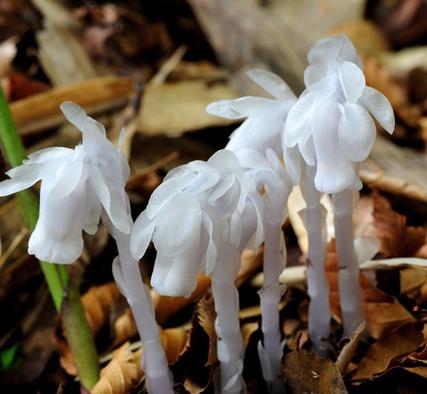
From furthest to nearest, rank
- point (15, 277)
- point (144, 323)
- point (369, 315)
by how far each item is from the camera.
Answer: point (15, 277) → point (369, 315) → point (144, 323)

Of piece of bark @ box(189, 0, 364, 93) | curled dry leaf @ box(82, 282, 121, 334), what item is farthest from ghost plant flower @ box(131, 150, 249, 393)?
piece of bark @ box(189, 0, 364, 93)

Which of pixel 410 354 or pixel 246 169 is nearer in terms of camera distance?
pixel 246 169

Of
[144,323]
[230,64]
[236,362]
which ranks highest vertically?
[144,323]

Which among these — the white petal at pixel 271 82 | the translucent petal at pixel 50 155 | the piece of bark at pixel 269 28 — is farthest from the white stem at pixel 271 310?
the piece of bark at pixel 269 28

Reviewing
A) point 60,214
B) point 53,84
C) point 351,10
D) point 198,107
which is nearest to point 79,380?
point 60,214

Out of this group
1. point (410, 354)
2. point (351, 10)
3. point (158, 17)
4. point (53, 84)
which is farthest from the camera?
point (158, 17)

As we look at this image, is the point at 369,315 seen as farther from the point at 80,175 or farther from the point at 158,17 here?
the point at 158,17

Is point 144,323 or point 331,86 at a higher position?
point 331,86
